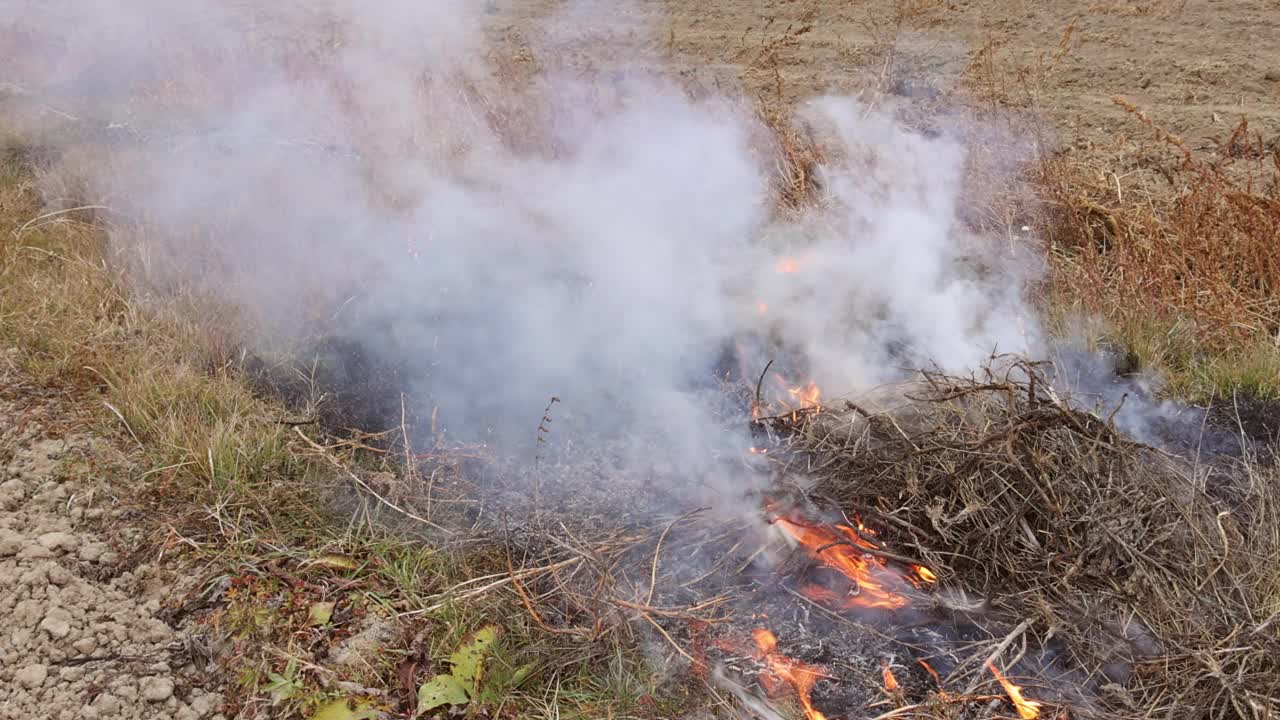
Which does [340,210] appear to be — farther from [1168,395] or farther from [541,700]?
[1168,395]

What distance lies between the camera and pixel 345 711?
7.80ft

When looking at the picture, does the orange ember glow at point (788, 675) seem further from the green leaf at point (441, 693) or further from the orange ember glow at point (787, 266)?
the orange ember glow at point (787, 266)

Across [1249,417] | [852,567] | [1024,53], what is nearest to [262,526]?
[852,567]

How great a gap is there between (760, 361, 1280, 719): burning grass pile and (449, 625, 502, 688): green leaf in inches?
44.7

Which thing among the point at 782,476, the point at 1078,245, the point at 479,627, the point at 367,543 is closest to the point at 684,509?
the point at 782,476

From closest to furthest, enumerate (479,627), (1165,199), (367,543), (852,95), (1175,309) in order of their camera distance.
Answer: (479,627)
(367,543)
(1175,309)
(1165,199)
(852,95)

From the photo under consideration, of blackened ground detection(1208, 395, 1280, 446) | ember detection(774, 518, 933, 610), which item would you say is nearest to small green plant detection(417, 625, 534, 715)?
ember detection(774, 518, 933, 610)

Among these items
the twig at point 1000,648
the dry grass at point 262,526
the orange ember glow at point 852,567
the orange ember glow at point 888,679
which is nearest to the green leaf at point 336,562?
the dry grass at point 262,526

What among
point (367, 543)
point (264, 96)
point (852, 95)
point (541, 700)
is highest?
point (264, 96)

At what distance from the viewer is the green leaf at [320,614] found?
2.63m

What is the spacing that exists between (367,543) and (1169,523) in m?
2.51

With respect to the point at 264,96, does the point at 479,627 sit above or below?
below

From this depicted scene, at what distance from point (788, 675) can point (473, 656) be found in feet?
2.92

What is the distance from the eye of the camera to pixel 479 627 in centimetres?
262
